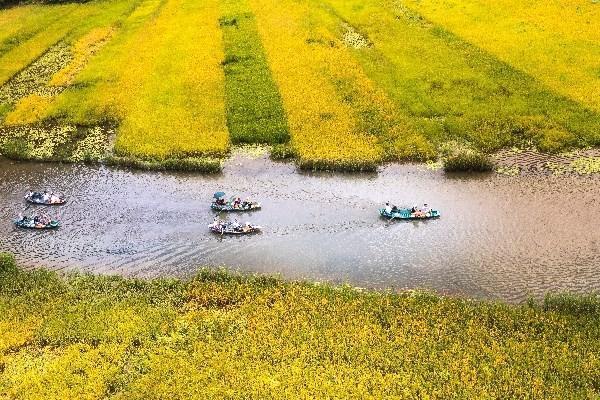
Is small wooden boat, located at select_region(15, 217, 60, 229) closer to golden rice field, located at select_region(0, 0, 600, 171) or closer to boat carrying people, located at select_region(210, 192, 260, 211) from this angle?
golden rice field, located at select_region(0, 0, 600, 171)

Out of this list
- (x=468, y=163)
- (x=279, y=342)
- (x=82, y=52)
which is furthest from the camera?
(x=82, y=52)

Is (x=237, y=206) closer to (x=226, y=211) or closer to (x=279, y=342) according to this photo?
(x=226, y=211)

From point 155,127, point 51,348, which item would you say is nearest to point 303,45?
point 155,127

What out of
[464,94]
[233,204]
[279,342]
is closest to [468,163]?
[464,94]

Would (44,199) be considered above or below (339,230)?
above

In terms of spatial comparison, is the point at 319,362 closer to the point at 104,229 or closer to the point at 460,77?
the point at 104,229

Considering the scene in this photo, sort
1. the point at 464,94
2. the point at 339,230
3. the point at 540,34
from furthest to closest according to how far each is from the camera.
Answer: the point at 540,34 → the point at 464,94 → the point at 339,230
